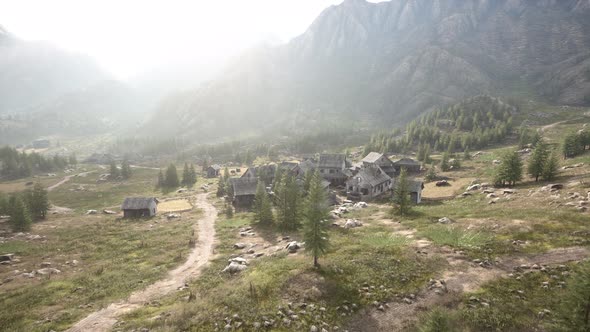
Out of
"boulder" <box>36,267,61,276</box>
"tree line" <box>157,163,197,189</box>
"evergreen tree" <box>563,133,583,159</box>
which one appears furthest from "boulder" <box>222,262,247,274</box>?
"evergreen tree" <box>563,133,583,159</box>

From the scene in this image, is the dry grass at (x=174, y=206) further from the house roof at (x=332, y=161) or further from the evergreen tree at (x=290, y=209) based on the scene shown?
the house roof at (x=332, y=161)

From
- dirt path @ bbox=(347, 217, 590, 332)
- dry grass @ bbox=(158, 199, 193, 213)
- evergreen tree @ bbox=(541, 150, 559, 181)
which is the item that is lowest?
dry grass @ bbox=(158, 199, 193, 213)

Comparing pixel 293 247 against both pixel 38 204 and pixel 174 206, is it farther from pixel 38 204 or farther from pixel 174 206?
pixel 38 204

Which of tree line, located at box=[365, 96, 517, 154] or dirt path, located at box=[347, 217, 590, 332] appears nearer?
dirt path, located at box=[347, 217, 590, 332]

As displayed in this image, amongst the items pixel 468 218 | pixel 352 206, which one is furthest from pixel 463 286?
pixel 352 206

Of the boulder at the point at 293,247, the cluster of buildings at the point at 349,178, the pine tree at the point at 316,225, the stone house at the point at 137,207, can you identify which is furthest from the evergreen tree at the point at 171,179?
the pine tree at the point at 316,225

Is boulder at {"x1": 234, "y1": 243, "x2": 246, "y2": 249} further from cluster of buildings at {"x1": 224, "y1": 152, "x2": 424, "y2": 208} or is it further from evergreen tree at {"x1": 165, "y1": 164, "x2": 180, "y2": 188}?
evergreen tree at {"x1": 165, "y1": 164, "x2": 180, "y2": 188}

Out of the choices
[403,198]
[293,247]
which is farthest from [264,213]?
[403,198]

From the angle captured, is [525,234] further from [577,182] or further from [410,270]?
[577,182]
